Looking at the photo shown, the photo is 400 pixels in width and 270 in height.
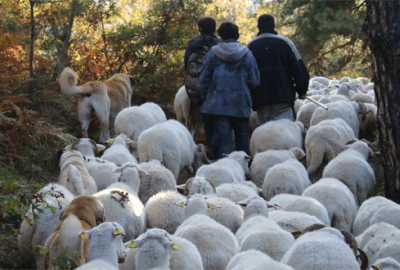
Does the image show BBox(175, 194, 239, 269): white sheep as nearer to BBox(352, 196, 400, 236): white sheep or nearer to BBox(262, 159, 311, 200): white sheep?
BBox(352, 196, 400, 236): white sheep

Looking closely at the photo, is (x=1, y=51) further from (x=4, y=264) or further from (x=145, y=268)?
(x=145, y=268)

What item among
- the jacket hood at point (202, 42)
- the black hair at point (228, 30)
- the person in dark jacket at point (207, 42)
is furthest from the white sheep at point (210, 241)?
the jacket hood at point (202, 42)

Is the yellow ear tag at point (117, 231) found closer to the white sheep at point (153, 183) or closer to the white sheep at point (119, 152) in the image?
the white sheep at point (153, 183)

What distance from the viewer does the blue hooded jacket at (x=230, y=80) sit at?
7984 millimetres

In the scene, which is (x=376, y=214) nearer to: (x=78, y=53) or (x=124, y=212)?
(x=124, y=212)

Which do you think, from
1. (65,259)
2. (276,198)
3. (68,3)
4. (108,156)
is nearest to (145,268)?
(65,259)

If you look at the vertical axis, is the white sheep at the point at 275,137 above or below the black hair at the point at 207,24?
below

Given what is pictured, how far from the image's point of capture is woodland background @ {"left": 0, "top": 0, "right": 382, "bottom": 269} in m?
7.43

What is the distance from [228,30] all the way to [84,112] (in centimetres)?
328

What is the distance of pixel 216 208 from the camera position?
5348 mm

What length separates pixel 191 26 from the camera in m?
12.7

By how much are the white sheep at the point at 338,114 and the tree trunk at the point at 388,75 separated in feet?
10.1

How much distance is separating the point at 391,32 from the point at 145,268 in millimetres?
4680

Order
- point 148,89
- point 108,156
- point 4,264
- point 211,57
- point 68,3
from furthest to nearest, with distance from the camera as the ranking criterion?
point 148,89 → point 68,3 → point 211,57 → point 108,156 → point 4,264
